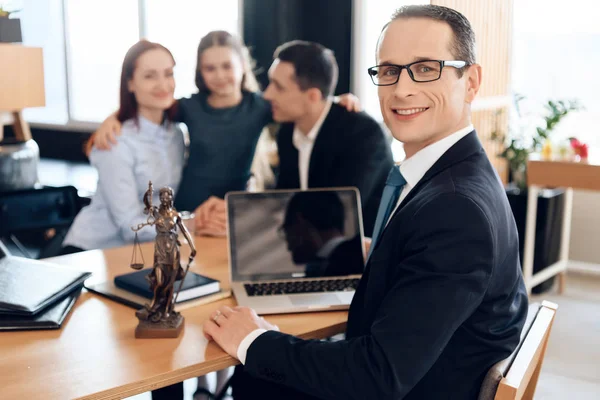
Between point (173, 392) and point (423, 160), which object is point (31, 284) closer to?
point (173, 392)

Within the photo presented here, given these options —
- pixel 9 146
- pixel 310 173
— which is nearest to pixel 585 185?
pixel 310 173

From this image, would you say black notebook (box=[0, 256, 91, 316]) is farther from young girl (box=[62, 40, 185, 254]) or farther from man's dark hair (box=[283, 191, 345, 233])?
young girl (box=[62, 40, 185, 254])

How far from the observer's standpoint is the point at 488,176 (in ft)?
4.46

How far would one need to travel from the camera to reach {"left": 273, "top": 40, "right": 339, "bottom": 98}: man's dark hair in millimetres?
2914

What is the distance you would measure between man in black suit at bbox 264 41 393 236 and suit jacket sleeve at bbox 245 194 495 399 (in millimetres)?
1416

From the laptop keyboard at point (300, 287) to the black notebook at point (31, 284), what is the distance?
1.42 feet

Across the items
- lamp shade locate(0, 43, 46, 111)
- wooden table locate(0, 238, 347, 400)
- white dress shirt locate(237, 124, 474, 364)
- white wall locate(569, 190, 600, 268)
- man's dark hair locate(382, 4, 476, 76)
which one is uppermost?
man's dark hair locate(382, 4, 476, 76)

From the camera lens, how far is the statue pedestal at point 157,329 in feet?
4.80

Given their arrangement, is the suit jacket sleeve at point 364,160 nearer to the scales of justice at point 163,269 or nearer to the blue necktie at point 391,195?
the blue necktie at point 391,195

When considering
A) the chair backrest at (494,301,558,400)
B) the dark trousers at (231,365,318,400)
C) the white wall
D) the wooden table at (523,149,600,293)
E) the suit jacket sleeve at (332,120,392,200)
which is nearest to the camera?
the chair backrest at (494,301,558,400)

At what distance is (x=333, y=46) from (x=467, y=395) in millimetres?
3878

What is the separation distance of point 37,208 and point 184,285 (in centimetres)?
183

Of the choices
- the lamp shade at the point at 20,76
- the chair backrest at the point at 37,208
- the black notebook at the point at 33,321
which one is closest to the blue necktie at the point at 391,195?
the black notebook at the point at 33,321

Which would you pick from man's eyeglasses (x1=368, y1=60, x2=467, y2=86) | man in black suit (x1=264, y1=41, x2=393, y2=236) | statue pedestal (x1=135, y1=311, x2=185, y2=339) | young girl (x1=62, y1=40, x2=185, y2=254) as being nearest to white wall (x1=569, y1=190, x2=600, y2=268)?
man in black suit (x1=264, y1=41, x2=393, y2=236)
